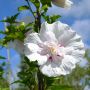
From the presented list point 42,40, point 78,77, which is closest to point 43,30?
point 42,40

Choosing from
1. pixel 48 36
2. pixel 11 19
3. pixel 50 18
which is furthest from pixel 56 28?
pixel 11 19

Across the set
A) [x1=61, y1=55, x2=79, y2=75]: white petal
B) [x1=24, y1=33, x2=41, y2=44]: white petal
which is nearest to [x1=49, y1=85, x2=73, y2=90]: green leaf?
[x1=61, y1=55, x2=79, y2=75]: white petal

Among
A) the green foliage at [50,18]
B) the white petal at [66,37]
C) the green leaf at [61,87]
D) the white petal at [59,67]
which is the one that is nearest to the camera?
the white petal at [59,67]

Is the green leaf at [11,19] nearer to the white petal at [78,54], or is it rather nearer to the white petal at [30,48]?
the white petal at [30,48]

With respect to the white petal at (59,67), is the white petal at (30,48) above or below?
above

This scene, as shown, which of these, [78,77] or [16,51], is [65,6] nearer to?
[16,51]

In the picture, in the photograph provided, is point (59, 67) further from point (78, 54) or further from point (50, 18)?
point (50, 18)

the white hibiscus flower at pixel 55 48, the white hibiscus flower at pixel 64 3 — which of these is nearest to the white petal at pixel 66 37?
the white hibiscus flower at pixel 55 48
